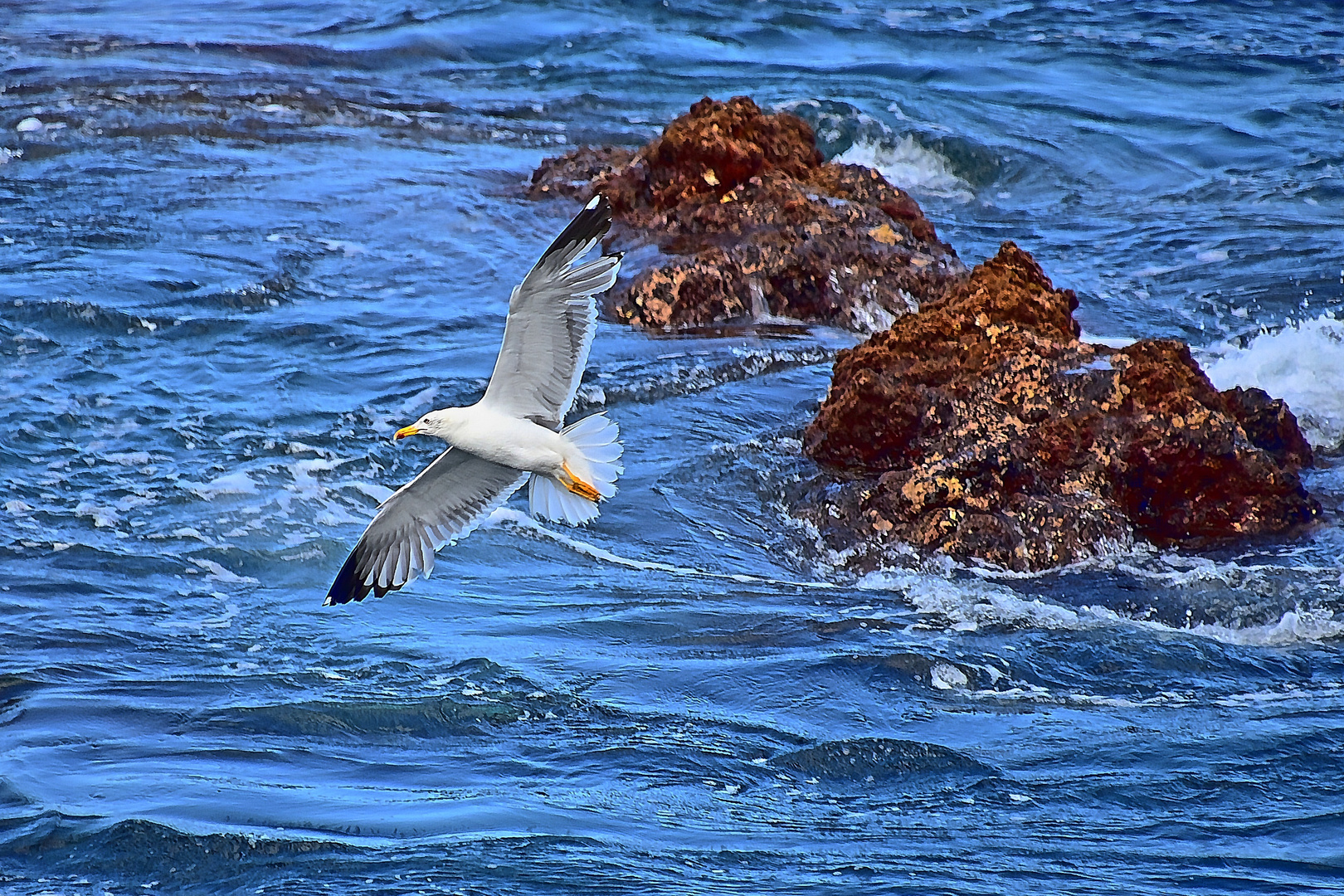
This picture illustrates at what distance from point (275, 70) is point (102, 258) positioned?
7.32 meters

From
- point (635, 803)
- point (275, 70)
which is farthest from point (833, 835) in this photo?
point (275, 70)

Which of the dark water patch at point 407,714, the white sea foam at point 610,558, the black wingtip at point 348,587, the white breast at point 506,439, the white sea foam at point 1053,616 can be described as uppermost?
the white breast at point 506,439

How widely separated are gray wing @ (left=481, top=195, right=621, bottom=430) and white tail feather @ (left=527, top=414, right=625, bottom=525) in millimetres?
144

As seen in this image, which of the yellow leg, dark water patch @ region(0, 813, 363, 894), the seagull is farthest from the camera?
the yellow leg

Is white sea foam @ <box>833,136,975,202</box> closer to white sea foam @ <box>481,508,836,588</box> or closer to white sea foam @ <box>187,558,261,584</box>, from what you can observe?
white sea foam @ <box>481,508,836,588</box>

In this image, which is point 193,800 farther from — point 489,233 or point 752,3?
point 752,3

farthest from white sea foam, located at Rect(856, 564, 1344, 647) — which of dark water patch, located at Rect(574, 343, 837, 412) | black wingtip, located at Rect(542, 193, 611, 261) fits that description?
dark water patch, located at Rect(574, 343, 837, 412)

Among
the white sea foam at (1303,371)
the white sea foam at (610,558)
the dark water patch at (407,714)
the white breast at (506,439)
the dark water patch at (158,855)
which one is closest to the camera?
the dark water patch at (158,855)

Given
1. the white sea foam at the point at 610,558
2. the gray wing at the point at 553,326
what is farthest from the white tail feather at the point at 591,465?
the white sea foam at the point at 610,558

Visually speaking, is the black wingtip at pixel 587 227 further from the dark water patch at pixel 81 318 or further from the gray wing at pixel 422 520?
the dark water patch at pixel 81 318

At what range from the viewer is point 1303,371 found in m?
9.12

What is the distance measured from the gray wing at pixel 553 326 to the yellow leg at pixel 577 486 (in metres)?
0.19

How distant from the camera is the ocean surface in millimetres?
5133

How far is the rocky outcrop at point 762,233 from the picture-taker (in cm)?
1042
